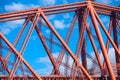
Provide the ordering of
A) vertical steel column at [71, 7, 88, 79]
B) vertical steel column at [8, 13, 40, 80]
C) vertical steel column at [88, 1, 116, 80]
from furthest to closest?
vertical steel column at [71, 7, 88, 79]
vertical steel column at [88, 1, 116, 80]
vertical steel column at [8, 13, 40, 80]

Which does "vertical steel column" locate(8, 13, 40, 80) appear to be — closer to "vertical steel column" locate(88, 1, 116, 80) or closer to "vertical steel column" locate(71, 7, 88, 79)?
"vertical steel column" locate(71, 7, 88, 79)

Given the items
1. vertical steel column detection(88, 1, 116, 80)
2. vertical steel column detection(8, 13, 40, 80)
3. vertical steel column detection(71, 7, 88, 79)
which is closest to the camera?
vertical steel column detection(8, 13, 40, 80)

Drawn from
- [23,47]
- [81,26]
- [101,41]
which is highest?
[81,26]

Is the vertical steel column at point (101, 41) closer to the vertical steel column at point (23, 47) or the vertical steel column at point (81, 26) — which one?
the vertical steel column at point (81, 26)

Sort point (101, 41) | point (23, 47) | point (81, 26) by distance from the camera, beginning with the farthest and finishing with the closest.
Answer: point (81, 26)
point (101, 41)
point (23, 47)

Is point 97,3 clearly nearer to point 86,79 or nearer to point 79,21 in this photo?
point 79,21

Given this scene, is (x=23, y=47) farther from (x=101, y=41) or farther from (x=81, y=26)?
(x=101, y=41)

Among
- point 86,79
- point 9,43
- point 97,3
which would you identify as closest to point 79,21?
point 97,3

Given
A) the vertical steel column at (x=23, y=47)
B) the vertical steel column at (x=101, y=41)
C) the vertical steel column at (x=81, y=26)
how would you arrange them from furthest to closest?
the vertical steel column at (x=81, y=26), the vertical steel column at (x=101, y=41), the vertical steel column at (x=23, y=47)

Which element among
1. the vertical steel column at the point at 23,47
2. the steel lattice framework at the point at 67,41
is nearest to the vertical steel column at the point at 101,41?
the steel lattice framework at the point at 67,41

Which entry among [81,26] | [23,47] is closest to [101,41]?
[81,26]

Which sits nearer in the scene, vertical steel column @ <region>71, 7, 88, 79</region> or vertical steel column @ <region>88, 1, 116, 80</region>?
vertical steel column @ <region>88, 1, 116, 80</region>

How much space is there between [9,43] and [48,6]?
6.90 metres

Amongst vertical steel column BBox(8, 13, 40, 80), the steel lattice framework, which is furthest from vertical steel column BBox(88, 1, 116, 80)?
vertical steel column BBox(8, 13, 40, 80)
